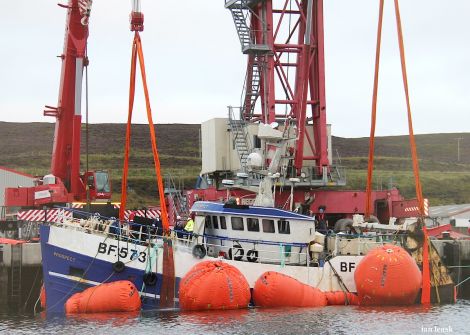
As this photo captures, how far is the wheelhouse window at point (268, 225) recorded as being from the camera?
30.3m

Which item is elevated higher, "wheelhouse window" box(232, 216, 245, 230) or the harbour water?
"wheelhouse window" box(232, 216, 245, 230)

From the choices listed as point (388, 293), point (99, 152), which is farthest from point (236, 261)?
point (99, 152)

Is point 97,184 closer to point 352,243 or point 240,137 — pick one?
point 240,137

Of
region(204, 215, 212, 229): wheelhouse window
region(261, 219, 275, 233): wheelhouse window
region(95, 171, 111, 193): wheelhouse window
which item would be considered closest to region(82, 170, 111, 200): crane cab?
region(95, 171, 111, 193): wheelhouse window

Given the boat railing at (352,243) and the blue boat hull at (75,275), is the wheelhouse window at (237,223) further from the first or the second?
the boat railing at (352,243)

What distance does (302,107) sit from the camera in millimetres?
43031

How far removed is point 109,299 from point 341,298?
293 inches

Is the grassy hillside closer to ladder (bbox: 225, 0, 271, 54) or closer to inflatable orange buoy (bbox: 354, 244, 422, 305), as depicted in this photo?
ladder (bbox: 225, 0, 271, 54)

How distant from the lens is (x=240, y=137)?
4541 centimetres

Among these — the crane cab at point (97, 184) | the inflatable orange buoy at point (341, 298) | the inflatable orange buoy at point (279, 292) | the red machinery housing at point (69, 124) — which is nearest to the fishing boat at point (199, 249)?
the inflatable orange buoy at point (341, 298)

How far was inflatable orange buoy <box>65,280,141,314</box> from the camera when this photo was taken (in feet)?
90.5

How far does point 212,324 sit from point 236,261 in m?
3.53

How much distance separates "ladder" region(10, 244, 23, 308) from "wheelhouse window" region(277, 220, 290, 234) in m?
9.75

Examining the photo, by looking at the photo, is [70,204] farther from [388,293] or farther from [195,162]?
[195,162]
